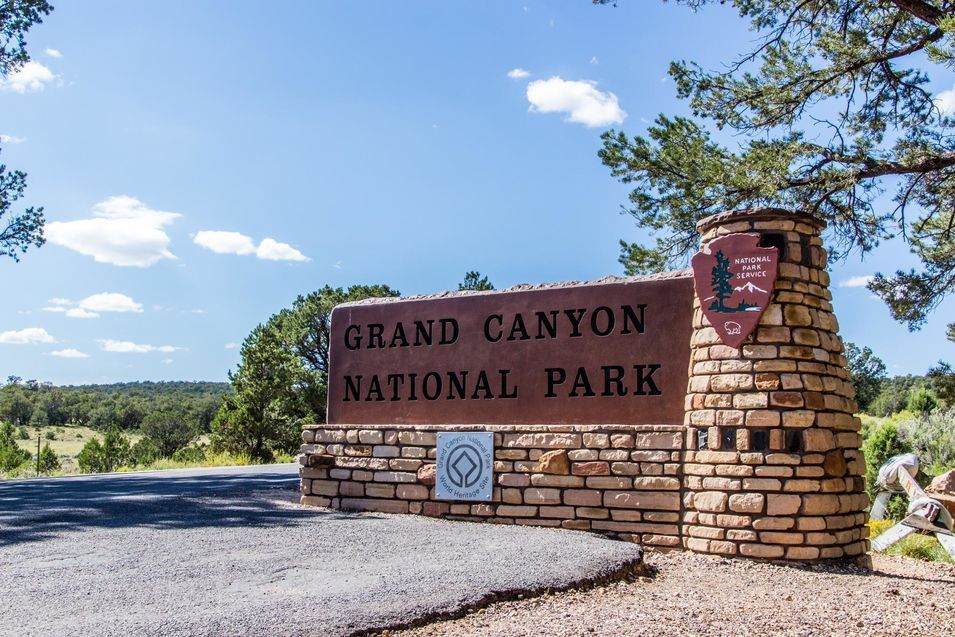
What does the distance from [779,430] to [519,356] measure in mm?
2736

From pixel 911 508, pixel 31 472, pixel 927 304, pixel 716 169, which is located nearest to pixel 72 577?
pixel 911 508

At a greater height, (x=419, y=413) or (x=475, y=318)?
(x=475, y=318)

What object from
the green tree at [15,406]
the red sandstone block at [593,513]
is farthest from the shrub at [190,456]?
the green tree at [15,406]

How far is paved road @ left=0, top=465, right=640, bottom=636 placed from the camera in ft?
16.1

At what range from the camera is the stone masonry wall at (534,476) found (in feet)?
25.8

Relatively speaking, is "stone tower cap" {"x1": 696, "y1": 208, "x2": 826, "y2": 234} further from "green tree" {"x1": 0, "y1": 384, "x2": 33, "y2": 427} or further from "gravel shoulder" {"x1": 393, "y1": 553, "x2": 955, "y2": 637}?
"green tree" {"x1": 0, "y1": 384, "x2": 33, "y2": 427}

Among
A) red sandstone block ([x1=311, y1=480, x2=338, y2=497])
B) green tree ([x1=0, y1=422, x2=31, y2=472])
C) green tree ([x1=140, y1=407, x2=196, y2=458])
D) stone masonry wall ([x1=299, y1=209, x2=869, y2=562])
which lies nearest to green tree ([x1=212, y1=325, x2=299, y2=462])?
green tree ([x1=0, y1=422, x2=31, y2=472])

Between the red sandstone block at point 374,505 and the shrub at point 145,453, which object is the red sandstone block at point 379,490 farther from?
the shrub at point 145,453

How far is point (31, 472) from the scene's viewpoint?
70.5ft

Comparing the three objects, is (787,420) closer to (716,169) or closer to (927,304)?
(716,169)

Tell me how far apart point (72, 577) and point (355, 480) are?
4.02m

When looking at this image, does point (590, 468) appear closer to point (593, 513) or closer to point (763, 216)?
point (593, 513)

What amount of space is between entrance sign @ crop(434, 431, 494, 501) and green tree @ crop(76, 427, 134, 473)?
15.5 meters

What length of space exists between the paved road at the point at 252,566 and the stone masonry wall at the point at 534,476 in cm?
36
